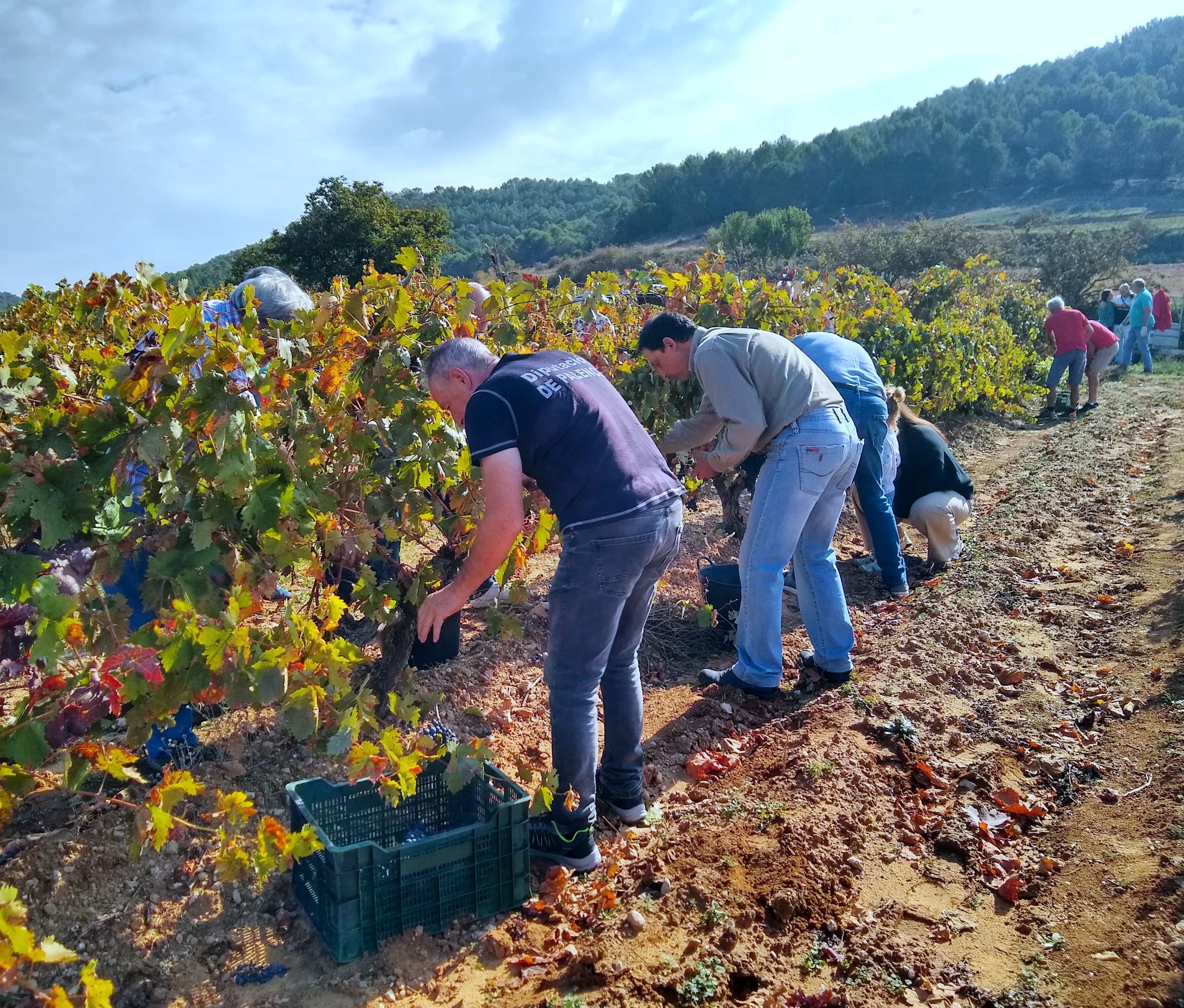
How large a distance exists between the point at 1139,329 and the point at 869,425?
42.2ft

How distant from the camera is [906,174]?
63000 millimetres

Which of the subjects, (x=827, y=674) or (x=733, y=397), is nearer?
(x=733, y=397)

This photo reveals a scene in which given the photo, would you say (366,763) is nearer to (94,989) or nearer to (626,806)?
(94,989)

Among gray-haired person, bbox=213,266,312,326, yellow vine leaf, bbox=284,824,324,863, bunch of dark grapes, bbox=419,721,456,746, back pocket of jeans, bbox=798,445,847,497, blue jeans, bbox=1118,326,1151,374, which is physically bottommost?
blue jeans, bbox=1118,326,1151,374

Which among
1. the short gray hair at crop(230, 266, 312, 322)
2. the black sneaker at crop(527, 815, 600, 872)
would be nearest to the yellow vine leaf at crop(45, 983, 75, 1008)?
the black sneaker at crop(527, 815, 600, 872)

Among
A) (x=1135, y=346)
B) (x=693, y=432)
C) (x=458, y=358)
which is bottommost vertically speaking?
(x=1135, y=346)

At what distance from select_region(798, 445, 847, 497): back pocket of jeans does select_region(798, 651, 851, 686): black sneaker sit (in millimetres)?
898

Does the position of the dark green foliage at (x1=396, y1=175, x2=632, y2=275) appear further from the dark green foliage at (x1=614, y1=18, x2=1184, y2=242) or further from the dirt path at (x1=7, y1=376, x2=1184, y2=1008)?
the dirt path at (x1=7, y1=376, x2=1184, y2=1008)

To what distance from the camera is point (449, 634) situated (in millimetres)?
4094

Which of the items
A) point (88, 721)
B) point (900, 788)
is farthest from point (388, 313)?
point (900, 788)

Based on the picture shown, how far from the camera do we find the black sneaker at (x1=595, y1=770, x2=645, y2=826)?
311 cm

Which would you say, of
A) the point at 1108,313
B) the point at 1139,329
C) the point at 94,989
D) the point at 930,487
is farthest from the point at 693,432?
the point at 1108,313

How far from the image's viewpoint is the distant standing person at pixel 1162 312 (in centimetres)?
1588

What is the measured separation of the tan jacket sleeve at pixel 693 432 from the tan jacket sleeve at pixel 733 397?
336mm
